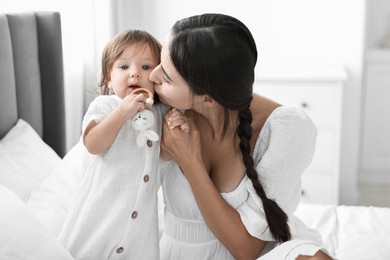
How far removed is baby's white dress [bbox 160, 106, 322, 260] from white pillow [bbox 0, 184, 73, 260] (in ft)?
1.11

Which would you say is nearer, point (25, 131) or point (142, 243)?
point (142, 243)

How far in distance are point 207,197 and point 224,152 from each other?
0.18m

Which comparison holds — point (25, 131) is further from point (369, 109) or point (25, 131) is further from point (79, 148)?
point (369, 109)

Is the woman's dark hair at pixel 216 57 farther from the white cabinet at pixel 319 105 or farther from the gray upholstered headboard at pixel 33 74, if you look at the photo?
the white cabinet at pixel 319 105

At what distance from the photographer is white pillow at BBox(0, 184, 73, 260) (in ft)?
4.25

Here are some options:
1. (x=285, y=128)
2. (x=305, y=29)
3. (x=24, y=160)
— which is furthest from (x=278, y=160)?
(x=305, y=29)

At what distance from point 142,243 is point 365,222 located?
0.90 meters

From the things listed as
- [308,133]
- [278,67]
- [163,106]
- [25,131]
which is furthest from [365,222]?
[278,67]

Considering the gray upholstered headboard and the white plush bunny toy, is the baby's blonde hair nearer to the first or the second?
the white plush bunny toy

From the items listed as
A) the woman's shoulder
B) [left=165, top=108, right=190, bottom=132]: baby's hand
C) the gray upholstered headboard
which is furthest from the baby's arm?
the gray upholstered headboard

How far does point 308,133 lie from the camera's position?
1581mm

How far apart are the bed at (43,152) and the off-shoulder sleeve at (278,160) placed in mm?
422

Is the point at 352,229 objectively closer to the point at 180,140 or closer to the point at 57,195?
the point at 180,140

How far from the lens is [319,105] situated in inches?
124
